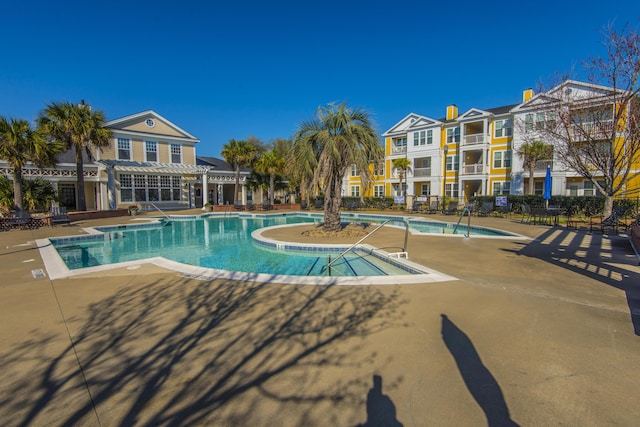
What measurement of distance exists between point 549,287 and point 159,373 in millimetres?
6287

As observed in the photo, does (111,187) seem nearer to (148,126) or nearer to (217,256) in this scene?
(148,126)

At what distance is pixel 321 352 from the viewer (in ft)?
11.5

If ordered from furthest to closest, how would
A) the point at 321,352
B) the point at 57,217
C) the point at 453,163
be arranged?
the point at 453,163, the point at 57,217, the point at 321,352

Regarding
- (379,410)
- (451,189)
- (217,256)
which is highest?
(451,189)

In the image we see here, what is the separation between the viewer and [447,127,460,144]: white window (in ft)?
107

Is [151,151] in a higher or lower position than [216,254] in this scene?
higher

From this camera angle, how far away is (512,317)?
4.41m

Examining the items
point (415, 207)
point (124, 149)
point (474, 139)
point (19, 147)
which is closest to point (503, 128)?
point (474, 139)

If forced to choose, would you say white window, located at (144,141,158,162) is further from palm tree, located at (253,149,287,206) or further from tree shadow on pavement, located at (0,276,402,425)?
tree shadow on pavement, located at (0,276,402,425)

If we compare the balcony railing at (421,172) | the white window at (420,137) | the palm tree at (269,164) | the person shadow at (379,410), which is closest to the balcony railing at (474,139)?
the white window at (420,137)

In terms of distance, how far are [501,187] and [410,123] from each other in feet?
39.8

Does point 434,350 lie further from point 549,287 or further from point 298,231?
point 298,231

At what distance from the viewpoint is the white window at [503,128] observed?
29125 mm

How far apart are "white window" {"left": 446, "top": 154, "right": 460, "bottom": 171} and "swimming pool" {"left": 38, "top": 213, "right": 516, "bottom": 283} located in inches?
986
